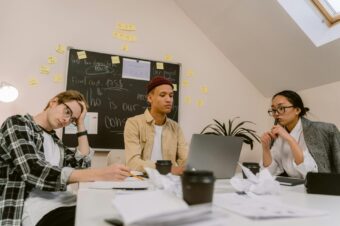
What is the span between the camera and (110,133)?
275 centimetres

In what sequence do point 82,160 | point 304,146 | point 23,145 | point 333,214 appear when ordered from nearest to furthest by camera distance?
point 333,214
point 23,145
point 82,160
point 304,146

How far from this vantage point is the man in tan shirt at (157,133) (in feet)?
7.11

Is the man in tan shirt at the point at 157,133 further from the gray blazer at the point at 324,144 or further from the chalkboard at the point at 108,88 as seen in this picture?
the gray blazer at the point at 324,144

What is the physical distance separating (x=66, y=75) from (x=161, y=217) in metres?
2.48

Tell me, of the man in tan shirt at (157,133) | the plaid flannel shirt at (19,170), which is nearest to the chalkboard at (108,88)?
the man in tan shirt at (157,133)

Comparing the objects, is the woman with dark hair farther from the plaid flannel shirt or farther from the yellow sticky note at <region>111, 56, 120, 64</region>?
the yellow sticky note at <region>111, 56, 120, 64</region>

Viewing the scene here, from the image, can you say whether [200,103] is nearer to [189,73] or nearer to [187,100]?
[187,100]

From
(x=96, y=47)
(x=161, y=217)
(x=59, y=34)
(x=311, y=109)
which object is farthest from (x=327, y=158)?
(x=59, y=34)

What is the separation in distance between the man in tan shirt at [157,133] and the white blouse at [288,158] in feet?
2.27

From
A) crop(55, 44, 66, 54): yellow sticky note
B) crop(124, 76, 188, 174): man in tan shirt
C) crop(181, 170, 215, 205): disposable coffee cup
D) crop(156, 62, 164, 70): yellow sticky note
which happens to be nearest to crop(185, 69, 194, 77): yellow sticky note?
crop(156, 62, 164, 70): yellow sticky note

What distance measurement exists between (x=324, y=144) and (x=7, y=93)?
95.0 inches

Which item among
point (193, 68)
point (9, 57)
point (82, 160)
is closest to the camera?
point (82, 160)

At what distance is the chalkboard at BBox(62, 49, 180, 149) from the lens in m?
2.71

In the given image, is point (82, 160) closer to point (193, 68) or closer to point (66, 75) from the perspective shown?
point (66, 75)
